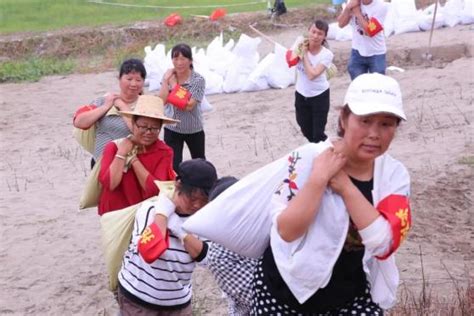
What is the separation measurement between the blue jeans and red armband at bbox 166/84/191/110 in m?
3.53

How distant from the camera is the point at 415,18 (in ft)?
53.2

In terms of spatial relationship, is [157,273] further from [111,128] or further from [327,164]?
[111,128]

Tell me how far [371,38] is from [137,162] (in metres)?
5.23

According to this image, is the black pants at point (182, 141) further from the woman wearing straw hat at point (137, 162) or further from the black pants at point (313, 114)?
the woman wearing straw hat at point (137, 162)

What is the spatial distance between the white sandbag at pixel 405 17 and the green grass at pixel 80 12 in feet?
16.0

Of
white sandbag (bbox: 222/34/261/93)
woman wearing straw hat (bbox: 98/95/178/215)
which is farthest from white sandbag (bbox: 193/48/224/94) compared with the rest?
woman wearing straw hat (bbox: 98/95/178/215)

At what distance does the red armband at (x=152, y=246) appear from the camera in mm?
3449

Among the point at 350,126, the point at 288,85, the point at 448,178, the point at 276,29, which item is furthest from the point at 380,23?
the point at 276,29

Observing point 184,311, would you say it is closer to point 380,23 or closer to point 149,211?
point 149,211

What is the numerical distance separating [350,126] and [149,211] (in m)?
1.36

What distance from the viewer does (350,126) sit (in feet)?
8.63

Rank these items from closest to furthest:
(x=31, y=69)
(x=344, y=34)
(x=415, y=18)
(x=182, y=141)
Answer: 1. (x=182, y=141)
2. (x=31, y=69)
3. (x=344, y=34)
4. (x=415, y=18)

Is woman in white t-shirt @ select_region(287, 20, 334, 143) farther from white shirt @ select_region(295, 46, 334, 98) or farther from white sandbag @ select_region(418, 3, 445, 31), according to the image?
white sandbag @ select_region(418, 3, 445, 31)

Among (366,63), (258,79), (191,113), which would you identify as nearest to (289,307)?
(191,113)
